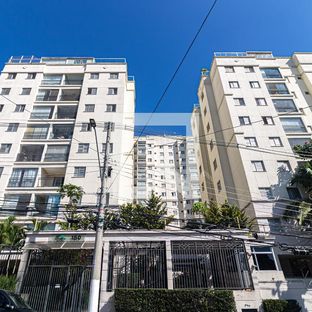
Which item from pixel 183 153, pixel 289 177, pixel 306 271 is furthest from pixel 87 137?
pixel 183 153

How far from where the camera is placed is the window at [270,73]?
33.1 metres

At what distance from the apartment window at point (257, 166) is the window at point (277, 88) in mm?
12270

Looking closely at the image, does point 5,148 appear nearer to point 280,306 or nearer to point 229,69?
point 280,306

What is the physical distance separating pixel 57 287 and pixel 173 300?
6.27 meters

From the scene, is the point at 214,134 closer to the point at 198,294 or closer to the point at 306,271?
the point at 306,271

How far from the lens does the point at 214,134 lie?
106 feet

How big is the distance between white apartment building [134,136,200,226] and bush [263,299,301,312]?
36.8 metres

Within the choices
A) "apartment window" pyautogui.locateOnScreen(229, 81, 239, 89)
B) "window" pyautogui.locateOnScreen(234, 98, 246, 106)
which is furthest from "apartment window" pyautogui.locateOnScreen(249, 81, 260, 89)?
"window" pyautogui.locateOnScreen(234, 98, 246, 106)

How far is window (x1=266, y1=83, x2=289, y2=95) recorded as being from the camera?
1236 inches

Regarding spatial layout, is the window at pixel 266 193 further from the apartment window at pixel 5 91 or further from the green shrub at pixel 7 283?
the apartment window at pixel 5 91

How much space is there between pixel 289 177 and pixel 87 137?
75.7 feet

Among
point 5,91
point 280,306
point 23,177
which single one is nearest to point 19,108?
point 5,91

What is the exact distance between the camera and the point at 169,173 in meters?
61.0

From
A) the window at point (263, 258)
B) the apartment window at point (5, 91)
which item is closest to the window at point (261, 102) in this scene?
the window at point (263, 258)
